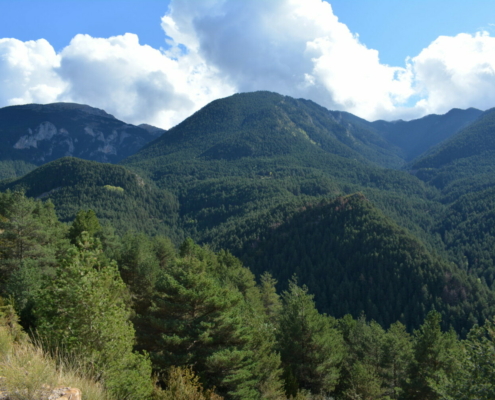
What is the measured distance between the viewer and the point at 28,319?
73.9ft

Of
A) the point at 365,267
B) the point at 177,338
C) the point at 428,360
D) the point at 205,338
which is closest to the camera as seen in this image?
the point at 177,338

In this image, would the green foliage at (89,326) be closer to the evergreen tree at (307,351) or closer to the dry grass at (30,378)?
the dry grass at (30,378)

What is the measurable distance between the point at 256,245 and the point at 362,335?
11541 centimetres

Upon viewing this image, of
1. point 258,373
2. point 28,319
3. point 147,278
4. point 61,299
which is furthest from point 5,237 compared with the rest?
point 258,373

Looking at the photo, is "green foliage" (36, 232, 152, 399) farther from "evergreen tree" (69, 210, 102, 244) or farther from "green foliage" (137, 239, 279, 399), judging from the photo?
"evergreen tree" (69, 210, 102, 244)

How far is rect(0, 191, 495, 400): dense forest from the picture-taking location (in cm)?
1232

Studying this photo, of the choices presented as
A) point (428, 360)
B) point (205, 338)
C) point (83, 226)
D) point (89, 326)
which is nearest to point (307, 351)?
point (428, 360)

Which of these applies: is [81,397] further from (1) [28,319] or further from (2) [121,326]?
(1) [28,319]

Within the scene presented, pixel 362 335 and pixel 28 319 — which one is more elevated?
pixel 28 319

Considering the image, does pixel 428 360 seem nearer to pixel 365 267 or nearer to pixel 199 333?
pixel 199 333

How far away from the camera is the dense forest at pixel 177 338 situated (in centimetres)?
1232

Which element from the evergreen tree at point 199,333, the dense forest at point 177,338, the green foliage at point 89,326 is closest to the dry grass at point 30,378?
the dense forest at point 177,338

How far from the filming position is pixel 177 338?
19562mm

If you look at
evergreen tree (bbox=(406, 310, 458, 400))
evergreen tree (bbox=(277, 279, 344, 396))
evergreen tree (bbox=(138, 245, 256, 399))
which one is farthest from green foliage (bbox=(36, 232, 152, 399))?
evergreen tree (bbox=(406, 310, 458, 400))
